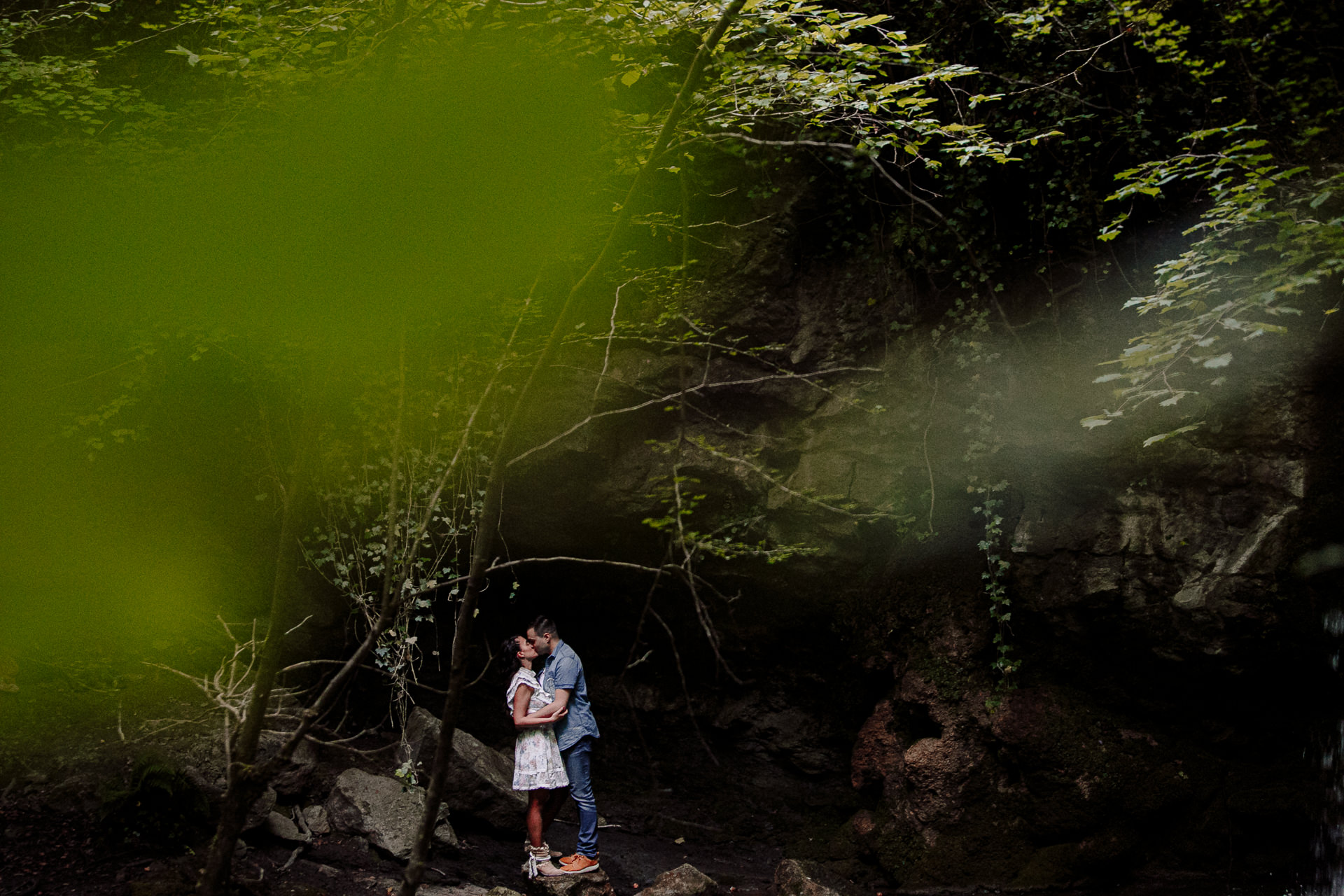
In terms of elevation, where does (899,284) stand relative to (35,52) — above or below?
below

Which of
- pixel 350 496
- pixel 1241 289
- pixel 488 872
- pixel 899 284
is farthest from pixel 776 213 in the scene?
pixel 488 872

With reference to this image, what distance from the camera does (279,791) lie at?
452 cm

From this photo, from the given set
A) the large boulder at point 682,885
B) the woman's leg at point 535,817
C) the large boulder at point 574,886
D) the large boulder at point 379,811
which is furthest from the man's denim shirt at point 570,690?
the large boulder at point 379,811

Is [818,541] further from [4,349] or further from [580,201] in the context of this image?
[4,349]

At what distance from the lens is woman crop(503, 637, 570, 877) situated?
163 inches

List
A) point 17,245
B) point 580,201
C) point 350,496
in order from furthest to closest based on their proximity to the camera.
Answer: point 350,496 < point 17,245 < point 580,201

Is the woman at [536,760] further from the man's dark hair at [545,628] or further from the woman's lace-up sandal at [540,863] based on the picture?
the man's dark hair at [545,628]

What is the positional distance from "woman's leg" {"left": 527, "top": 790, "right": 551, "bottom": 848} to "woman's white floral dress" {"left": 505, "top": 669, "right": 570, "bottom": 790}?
0.07 m

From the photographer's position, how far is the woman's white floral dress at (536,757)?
13.6 feet

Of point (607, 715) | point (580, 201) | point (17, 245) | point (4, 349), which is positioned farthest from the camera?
point (607, 715)

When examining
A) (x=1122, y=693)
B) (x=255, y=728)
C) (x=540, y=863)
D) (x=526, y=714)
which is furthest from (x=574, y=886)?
(x=1122, y=693)

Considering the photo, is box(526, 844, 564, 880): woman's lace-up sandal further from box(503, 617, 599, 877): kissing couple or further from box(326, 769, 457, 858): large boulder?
box(326, 769, 457, 858): large boulder

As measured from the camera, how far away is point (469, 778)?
4.79 m

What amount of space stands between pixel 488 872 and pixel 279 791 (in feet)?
4.62
